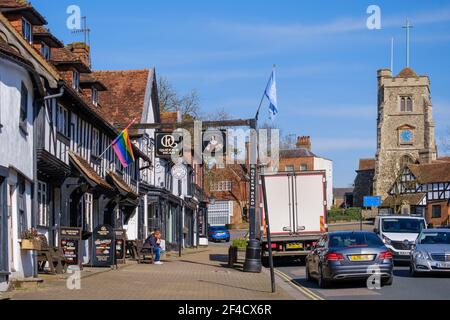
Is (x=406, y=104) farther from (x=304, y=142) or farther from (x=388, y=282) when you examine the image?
(x=388, y=282)

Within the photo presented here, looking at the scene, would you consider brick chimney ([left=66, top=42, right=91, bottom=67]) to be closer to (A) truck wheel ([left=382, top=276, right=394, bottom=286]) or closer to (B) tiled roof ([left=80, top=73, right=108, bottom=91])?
(B) tiled roof ([left=80, top=73, right=108, bottom=91])

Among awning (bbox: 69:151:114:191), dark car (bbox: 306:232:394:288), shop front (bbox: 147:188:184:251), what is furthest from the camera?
shop front (bbox: 147:188:184:251)

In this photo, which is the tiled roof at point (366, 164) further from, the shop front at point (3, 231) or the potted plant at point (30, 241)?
the shop front at point (3, 231)

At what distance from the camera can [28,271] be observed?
1998 centimetres

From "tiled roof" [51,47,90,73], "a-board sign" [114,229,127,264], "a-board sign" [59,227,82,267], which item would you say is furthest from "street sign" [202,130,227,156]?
"a-board sign" [59,227,82,267]

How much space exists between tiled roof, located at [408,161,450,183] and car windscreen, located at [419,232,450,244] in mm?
65847

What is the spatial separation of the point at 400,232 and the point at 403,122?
85.6 meters

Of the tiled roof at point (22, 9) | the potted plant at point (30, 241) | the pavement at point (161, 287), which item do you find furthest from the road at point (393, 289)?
the tiled roof at point (22, 9)

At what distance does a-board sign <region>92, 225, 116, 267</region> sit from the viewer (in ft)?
89.0

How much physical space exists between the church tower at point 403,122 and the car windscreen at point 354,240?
91.2 meters

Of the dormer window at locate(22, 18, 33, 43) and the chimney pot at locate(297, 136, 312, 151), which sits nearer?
the dormer window at locate(22, 18, 33, 43)

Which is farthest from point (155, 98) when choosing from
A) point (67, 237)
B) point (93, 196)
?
point (67, 237)
